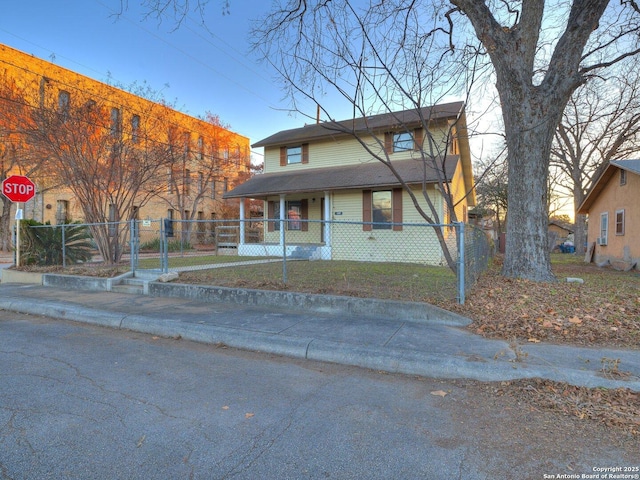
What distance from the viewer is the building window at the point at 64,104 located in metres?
11.0

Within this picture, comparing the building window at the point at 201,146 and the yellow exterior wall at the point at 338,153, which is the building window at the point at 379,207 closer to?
the yellow exterior wall at the point at 338,153

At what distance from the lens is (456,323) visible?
5465 millimetres

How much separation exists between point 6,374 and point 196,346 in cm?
200

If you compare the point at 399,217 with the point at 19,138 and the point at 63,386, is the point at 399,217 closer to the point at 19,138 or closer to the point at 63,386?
the point at 63,386

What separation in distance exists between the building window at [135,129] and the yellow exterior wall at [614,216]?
17813 millimetres

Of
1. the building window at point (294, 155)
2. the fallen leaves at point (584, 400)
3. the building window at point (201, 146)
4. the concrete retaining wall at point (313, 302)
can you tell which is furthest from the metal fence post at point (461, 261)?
the building window at point (201, 146)

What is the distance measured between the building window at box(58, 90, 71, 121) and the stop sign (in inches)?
85.0

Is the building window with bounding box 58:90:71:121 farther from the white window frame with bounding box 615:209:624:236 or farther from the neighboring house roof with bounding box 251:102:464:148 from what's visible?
the white window frame with bounding box 615:209:624:236

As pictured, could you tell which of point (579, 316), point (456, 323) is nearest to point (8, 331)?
point (456, 323)

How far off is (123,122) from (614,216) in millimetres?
19760

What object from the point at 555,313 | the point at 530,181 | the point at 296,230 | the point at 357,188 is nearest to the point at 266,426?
the point at 555,313

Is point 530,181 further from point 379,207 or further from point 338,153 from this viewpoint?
→ point 338,153

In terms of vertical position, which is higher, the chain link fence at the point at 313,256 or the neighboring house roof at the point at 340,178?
the neighboring house roof at the point at 340,178

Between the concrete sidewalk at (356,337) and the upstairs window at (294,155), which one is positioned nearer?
the concrete sidewalk at (356,337)
